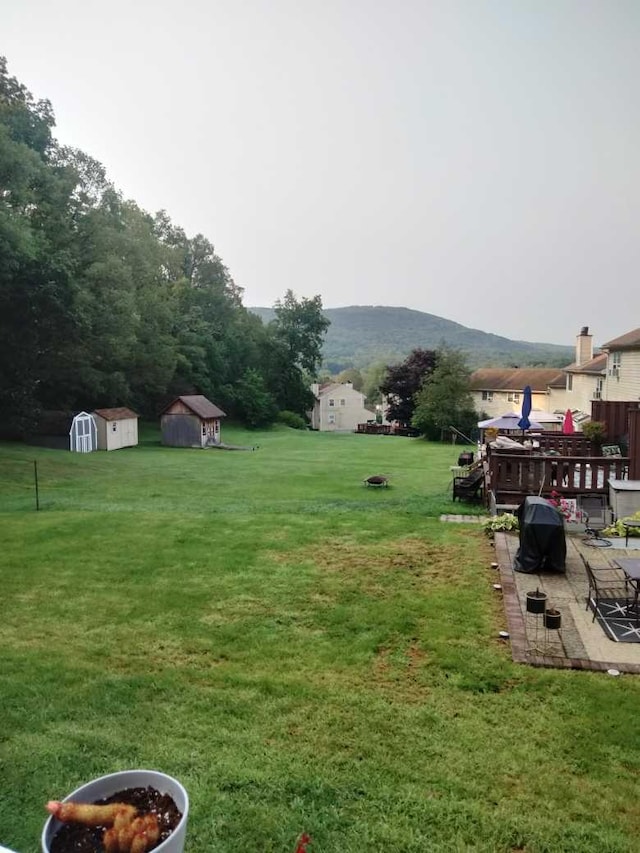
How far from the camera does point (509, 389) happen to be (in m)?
52.8

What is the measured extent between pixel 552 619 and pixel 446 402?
36.1m

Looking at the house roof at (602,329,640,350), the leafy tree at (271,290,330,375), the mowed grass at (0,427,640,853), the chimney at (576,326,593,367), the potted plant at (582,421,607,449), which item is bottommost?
the mowed grass at (0,427,640,853)

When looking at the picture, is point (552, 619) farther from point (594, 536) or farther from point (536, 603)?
point (594, 536)

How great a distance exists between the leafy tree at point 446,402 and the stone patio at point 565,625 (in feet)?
106

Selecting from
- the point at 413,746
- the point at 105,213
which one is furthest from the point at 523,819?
the point at 105,213

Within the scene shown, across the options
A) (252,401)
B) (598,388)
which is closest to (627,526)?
(598,388)

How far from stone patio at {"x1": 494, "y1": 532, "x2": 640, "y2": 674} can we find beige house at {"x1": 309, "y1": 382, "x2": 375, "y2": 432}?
207 ft

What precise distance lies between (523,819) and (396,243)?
42.5 meters

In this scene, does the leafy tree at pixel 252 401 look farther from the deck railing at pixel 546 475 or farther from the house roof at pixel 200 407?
the deck railing at pixel 546 475

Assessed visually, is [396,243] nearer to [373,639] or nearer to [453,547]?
[453,547]

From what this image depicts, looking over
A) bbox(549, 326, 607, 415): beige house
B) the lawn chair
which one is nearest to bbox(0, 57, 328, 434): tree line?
the lawn chair

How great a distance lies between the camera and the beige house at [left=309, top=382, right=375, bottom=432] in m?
72.2

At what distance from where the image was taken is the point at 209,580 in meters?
8.44

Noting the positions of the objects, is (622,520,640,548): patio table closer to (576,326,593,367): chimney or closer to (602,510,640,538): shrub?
(602,510,640,538): shrub
